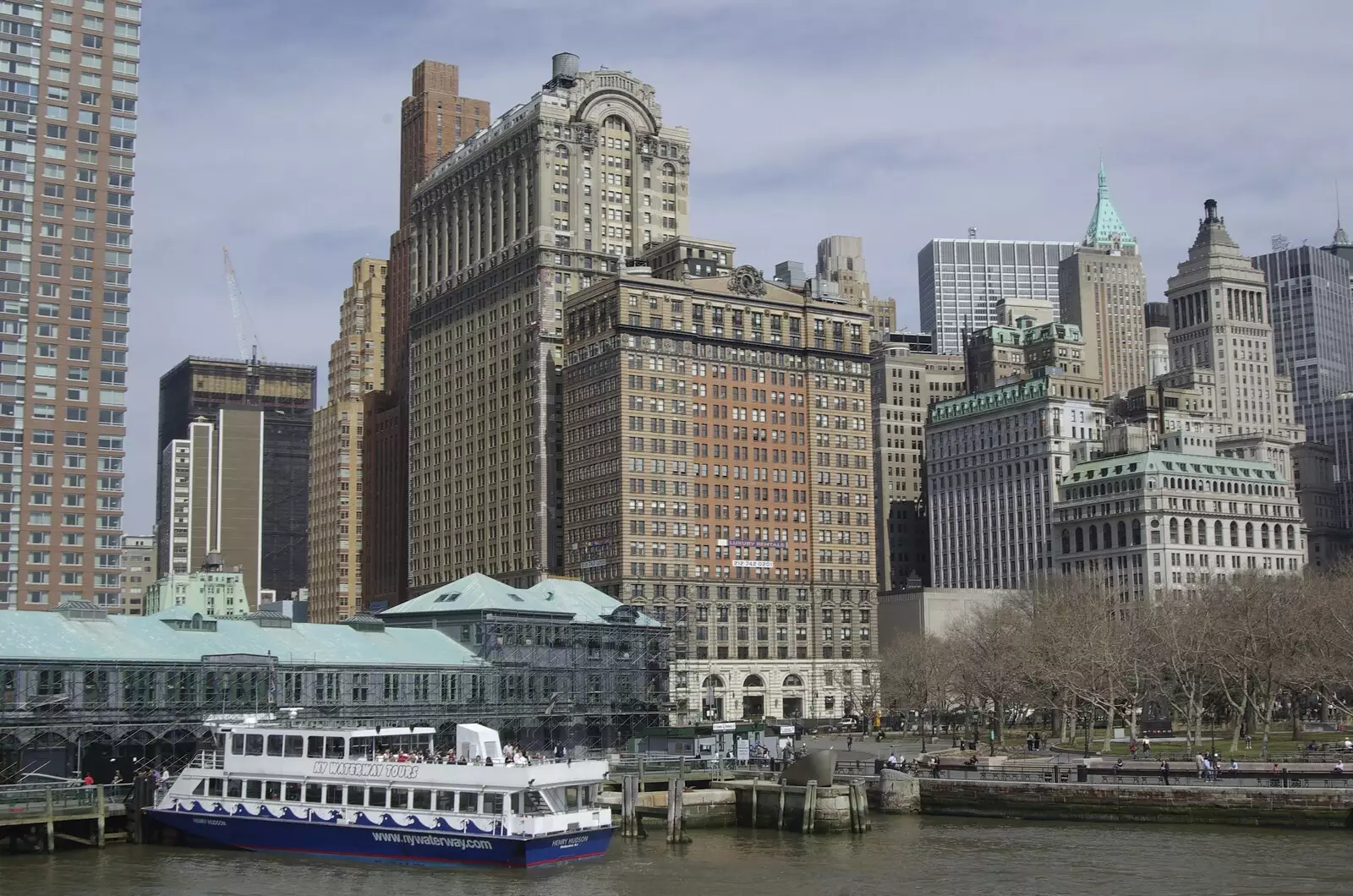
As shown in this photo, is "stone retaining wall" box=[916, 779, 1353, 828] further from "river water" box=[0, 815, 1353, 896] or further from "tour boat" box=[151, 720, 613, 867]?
"tour boat" box=[151, 720, 613, 867]

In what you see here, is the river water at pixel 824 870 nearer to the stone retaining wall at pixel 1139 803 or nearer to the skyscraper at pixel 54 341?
the stone retaining wall at pixel 1139 803

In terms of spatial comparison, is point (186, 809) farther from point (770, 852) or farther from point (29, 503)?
point (29, 503)

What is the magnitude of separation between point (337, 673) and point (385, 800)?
29789 mm

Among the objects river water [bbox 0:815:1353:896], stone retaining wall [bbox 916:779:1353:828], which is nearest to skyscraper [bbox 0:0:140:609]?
river water [bbox 0:815:1353:896]

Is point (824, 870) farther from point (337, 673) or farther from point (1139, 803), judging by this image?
point (337, 673)

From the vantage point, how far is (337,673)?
12575 cm

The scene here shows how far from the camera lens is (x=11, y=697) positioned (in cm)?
10838

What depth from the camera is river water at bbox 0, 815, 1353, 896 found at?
87125 mm

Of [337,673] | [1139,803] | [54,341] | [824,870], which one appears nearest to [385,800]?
[824,870]

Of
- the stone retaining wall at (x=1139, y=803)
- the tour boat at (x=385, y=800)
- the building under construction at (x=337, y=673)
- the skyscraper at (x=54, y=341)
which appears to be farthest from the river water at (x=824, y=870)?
the skyscraper at (x=54, y=341)

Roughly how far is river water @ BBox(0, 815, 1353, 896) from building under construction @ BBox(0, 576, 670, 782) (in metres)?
11.3

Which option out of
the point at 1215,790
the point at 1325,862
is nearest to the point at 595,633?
the point at 1215,790

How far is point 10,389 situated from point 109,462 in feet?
45.2

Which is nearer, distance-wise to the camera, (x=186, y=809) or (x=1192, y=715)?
(x=186, y=809)
